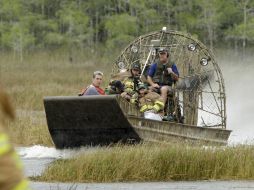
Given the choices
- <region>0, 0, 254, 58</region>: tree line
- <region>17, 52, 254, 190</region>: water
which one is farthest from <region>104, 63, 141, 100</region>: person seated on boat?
<region>0, 0, 254, 58</region>: tree line

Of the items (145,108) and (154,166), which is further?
(145,108)

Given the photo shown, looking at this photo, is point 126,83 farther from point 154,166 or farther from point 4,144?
point 4,144

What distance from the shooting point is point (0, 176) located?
3232mm

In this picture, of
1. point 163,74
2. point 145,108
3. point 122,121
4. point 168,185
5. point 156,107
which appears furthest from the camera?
point 163,74

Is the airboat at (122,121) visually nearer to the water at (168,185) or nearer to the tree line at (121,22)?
the water at (168,185)

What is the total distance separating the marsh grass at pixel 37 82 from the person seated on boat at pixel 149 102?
2.64 meters

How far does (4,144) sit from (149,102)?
14272 millimetres

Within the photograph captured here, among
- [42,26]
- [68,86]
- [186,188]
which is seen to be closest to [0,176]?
[186,188]

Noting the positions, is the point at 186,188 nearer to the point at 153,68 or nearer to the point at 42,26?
the point at 153,68

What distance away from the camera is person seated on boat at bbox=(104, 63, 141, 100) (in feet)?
57.2

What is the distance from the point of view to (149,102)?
17.5 metres

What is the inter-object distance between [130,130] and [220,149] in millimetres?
4147

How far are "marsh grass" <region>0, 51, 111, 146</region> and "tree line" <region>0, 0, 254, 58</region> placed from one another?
1.55 metres

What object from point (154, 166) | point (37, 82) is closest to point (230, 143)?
point (154, 166)
